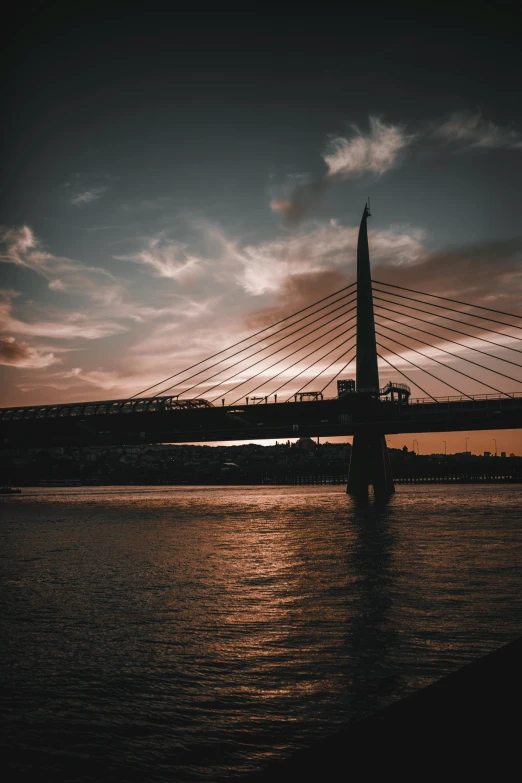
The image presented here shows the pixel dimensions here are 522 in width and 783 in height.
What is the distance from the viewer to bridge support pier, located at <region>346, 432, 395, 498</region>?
8531cm

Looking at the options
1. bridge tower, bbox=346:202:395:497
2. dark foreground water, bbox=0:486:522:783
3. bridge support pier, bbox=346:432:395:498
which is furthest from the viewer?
bridge support pier, bbox=346:432:395:498

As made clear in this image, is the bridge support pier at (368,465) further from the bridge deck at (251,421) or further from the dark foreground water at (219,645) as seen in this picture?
the dark foreground water at (219,645)

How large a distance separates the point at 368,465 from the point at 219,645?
7578cm

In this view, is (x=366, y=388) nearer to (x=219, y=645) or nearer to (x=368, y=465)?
(x=368, y=465)

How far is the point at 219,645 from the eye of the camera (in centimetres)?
1348

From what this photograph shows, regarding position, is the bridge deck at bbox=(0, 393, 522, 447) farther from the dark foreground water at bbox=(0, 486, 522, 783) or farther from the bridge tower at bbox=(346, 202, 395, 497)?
the dark foreground water at bbox=(0, 486, 522, 783)

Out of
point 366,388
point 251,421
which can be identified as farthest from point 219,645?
point 251,421

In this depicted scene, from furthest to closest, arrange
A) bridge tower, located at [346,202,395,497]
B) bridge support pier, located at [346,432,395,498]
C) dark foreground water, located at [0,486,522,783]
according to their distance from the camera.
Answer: bridge support pier, located at [346,432,395,498] → bridge tower, located at [346,202,395,497] → dark foreground water, located at [0,486,522,783]

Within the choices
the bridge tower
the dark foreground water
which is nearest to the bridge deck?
the bridge tower

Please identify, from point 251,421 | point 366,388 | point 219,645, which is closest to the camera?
point 219,645

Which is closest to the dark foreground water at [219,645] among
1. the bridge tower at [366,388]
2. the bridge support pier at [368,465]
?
the bridge tower at [366,388]

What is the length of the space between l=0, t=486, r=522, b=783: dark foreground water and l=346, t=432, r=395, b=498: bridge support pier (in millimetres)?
53623

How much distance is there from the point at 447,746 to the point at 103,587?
19.5 meters

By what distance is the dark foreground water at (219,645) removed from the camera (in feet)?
27.9
